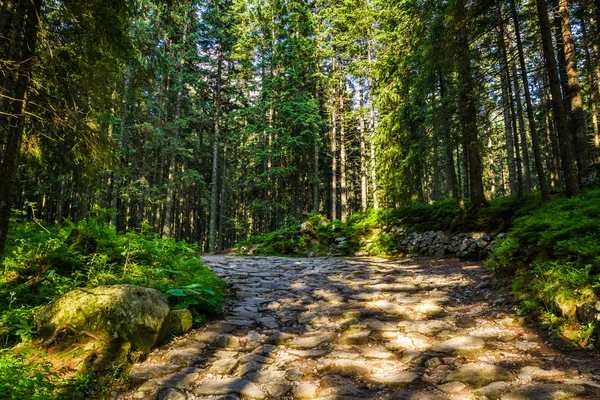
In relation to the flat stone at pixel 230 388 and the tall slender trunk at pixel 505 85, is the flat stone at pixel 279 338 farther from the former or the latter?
the tall slender trunk at pixel 505 85

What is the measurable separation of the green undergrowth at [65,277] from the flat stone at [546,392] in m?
3.68

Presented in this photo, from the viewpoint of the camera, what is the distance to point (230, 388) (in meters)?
3.09

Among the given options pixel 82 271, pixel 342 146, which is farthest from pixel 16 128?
pixel 342 146

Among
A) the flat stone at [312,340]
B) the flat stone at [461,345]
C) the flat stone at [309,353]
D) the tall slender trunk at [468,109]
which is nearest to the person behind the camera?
the flat stone at [461,345]

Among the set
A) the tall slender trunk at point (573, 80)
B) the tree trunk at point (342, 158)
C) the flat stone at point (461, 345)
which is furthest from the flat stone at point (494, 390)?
the tree trunk at point (342, 158)

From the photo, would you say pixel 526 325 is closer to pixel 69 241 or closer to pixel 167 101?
pixel 69 241

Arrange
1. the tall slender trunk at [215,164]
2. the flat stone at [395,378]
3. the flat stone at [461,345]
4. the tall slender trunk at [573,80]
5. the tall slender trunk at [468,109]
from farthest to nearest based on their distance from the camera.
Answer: the tall slender trunk at [215,164]
the tall slender trunk at [573,80]
the tall slender trunk at [468,109]
the flat stone at [461,345]
the flat stone at [395,378]

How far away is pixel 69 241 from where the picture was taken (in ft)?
17.7

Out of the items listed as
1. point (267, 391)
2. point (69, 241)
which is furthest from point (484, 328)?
point (69, 241)

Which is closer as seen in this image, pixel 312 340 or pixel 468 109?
pixel 312 340

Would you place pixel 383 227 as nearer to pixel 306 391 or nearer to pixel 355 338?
pixel 355 338

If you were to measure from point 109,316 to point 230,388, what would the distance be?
5.33 ft

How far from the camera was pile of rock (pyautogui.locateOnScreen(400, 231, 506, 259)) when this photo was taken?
934 cm

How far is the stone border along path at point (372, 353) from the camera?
2.97 m
